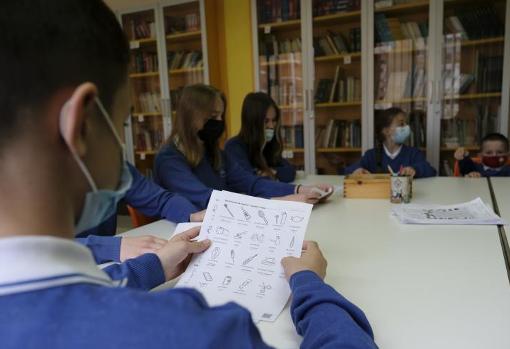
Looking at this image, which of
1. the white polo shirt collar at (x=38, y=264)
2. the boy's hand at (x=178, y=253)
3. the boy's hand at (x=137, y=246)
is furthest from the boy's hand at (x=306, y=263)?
the white polo shirt collar at (x=38, y=264)

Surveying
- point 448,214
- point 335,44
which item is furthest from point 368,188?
point 335,44

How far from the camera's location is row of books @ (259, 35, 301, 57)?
3.45 metres

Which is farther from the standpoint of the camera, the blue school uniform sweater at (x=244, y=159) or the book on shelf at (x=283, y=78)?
the book on shelf at (x=283, y=78)

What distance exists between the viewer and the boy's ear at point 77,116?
364 millimetres

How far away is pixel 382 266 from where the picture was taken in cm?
93

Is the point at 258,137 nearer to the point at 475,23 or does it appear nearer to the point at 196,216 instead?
the point at 196,216

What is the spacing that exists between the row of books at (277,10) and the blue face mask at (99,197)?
125 inches

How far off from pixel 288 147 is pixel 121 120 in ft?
10.4

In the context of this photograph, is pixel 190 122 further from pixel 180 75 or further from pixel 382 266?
pixel 180 75

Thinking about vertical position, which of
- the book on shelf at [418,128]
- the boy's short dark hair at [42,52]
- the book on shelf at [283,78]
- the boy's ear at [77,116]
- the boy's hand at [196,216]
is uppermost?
the book on shelf at [283,78]

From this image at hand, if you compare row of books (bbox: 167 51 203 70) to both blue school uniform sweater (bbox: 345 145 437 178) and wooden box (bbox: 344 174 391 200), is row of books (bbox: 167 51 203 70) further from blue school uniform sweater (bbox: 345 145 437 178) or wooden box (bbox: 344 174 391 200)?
wooden box (bbox: 344 174 391 200)

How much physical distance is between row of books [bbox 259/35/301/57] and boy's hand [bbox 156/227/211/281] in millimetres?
2889

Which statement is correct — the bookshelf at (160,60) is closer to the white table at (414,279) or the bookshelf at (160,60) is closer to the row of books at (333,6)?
the row of books at (333,6)

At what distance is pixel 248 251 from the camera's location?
832 millimetres
